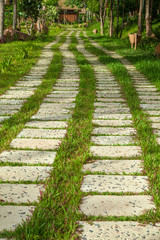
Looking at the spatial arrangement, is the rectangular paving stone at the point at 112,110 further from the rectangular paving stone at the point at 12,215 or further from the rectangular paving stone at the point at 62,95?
the rectangular paving stone at the point at 12,215

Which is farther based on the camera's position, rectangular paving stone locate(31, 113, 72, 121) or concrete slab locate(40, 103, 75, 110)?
concrete slab locate(40, 103, 75, 110)

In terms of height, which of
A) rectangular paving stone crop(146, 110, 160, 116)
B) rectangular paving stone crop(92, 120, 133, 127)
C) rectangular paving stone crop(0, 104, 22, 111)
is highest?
rectangular paving stone crop(146, 110, 160, 116)

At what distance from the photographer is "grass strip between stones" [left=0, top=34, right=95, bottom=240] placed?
176 cm

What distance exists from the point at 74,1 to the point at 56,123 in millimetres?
51083

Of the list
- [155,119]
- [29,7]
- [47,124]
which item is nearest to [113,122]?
[155,119]

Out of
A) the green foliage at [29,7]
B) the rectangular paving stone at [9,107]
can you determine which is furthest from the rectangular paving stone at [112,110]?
the green foliage at [29,7]

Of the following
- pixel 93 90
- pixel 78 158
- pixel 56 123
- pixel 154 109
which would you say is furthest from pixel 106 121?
pixel 93 90

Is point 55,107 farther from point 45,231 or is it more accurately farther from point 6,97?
point 45,231

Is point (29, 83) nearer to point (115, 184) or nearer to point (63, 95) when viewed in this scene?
A: point (63, 95)

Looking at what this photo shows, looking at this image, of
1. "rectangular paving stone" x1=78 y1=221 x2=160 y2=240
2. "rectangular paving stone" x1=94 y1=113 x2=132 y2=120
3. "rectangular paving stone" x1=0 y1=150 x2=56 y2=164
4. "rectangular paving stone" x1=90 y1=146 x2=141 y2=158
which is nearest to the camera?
"rectangular paving stone" x1=78 y1=221 x2=160 y2=240

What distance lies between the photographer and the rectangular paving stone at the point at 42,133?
346 centimetres

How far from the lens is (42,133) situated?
3.57m

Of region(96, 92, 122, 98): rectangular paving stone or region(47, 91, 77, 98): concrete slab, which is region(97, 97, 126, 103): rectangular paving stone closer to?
region(96, 92, 122, 98): rectangular paving stone

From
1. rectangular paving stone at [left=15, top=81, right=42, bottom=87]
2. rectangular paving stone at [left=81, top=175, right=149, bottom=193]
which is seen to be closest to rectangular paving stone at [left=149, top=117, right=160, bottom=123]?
rectangular paving stone at [left=81, top=175, right=149, bottom=193]
